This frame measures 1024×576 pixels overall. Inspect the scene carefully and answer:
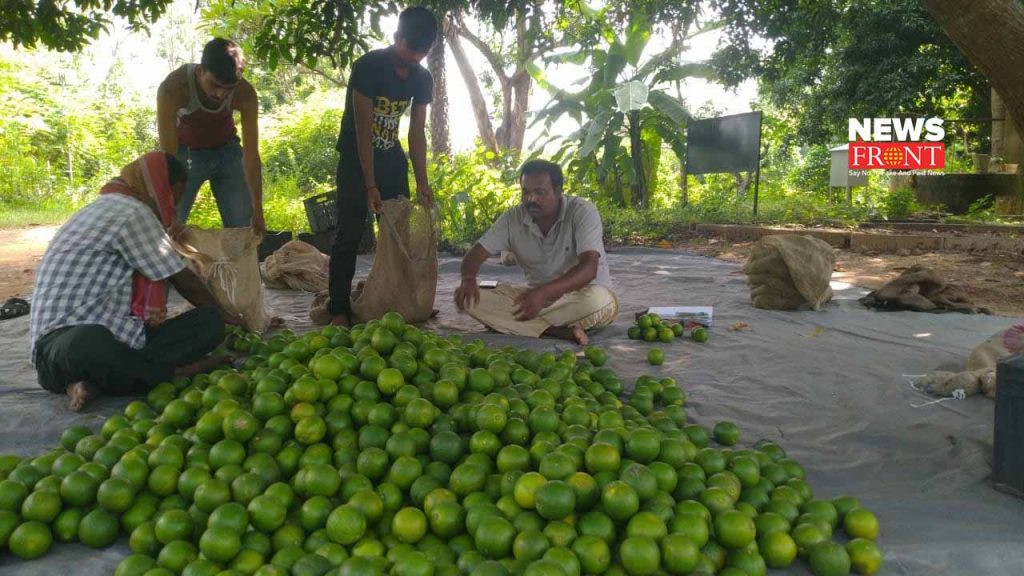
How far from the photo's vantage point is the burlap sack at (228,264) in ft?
14.6

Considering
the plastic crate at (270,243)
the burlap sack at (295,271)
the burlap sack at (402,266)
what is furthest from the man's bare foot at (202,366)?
the plastic crate at (270,243)

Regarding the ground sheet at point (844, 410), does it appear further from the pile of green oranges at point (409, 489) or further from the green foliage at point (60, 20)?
the green foliage at point (60, 20)

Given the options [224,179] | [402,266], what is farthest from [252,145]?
[402,266]

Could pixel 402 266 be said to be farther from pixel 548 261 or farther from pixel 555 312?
pixel 555 312

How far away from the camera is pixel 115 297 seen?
3424 mm

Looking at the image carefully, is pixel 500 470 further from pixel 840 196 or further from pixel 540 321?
pixel 840 196

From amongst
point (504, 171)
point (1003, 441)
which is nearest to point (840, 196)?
point (504, 171)

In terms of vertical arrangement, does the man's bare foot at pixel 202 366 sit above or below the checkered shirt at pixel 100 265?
below

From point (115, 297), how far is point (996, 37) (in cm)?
450

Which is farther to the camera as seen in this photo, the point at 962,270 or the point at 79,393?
the point at 962,270

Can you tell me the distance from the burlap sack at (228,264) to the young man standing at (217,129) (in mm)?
192

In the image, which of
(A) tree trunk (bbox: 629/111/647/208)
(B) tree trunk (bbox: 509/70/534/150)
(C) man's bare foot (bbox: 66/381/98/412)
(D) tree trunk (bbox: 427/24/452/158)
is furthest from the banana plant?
(C) man's bare foot (bbox: 66/381/98/412)

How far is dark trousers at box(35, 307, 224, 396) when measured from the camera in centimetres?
321

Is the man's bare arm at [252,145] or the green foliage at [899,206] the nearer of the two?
the man's bare arm at [252,145]
